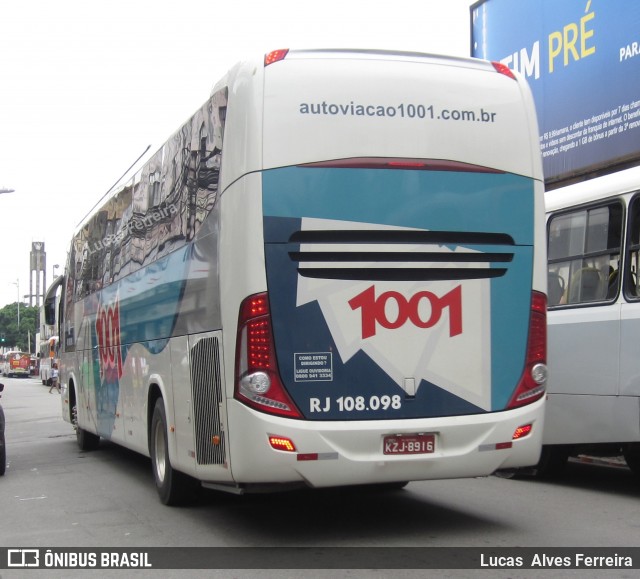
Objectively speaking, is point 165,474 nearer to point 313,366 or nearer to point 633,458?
point 313,366

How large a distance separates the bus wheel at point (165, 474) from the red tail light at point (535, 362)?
3465 millimetres

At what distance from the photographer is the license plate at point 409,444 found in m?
6.88

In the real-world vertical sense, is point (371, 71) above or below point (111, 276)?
above

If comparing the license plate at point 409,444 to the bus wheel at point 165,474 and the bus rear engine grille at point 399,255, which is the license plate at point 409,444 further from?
the bus wheel at point 165,474

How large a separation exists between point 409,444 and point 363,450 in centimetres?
38

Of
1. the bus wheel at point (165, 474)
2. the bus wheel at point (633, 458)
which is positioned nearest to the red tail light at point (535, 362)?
the bus wheel at point (633, 458)

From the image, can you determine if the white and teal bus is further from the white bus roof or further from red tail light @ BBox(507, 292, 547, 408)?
the white bus roof

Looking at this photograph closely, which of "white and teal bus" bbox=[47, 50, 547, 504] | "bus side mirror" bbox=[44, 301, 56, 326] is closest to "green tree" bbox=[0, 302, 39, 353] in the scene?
"bus side mirror" bbox=[44, 301, 56, 326]

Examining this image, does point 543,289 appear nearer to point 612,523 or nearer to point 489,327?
point 489,327

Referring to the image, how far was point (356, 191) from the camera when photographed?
698 centimetres

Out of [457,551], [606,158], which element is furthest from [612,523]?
[606,158]

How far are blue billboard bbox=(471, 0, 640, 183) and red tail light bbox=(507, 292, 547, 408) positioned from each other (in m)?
10.3

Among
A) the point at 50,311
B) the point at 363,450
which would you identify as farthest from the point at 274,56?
the point at 50,311

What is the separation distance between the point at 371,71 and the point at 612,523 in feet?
14.3
